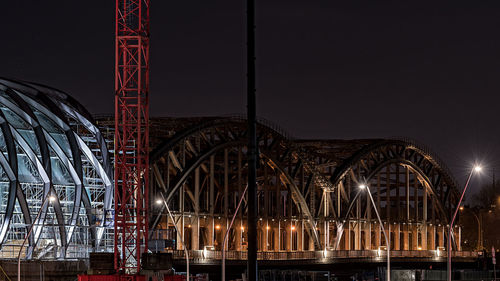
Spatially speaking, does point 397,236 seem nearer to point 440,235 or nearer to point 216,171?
point 440,235

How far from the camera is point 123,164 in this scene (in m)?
75.6

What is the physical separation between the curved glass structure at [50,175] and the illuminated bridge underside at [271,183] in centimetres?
593

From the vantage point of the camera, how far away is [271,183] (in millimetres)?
145375

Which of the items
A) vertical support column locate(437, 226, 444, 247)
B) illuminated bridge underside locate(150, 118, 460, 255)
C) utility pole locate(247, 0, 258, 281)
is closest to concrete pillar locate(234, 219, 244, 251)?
illuminated bridge underside locate(150, 118, 460, 255)

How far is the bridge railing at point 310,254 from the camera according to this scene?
105m

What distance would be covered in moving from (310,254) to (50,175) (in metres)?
44.9

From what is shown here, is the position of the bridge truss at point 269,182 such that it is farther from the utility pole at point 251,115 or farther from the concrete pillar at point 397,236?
the utility pole at point 251,115

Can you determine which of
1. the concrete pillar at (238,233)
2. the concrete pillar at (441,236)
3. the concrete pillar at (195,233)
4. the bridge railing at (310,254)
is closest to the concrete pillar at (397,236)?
the bridge railing at (310,254)

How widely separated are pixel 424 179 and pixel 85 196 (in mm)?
77265

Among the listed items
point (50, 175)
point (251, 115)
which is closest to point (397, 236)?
point (50, 175)

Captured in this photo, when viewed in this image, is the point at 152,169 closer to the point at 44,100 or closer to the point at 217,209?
the point at 44,100

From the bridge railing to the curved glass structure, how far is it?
362 inches

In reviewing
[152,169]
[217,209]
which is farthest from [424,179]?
[152,169]

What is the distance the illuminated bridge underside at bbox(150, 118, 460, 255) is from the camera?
109 meters
